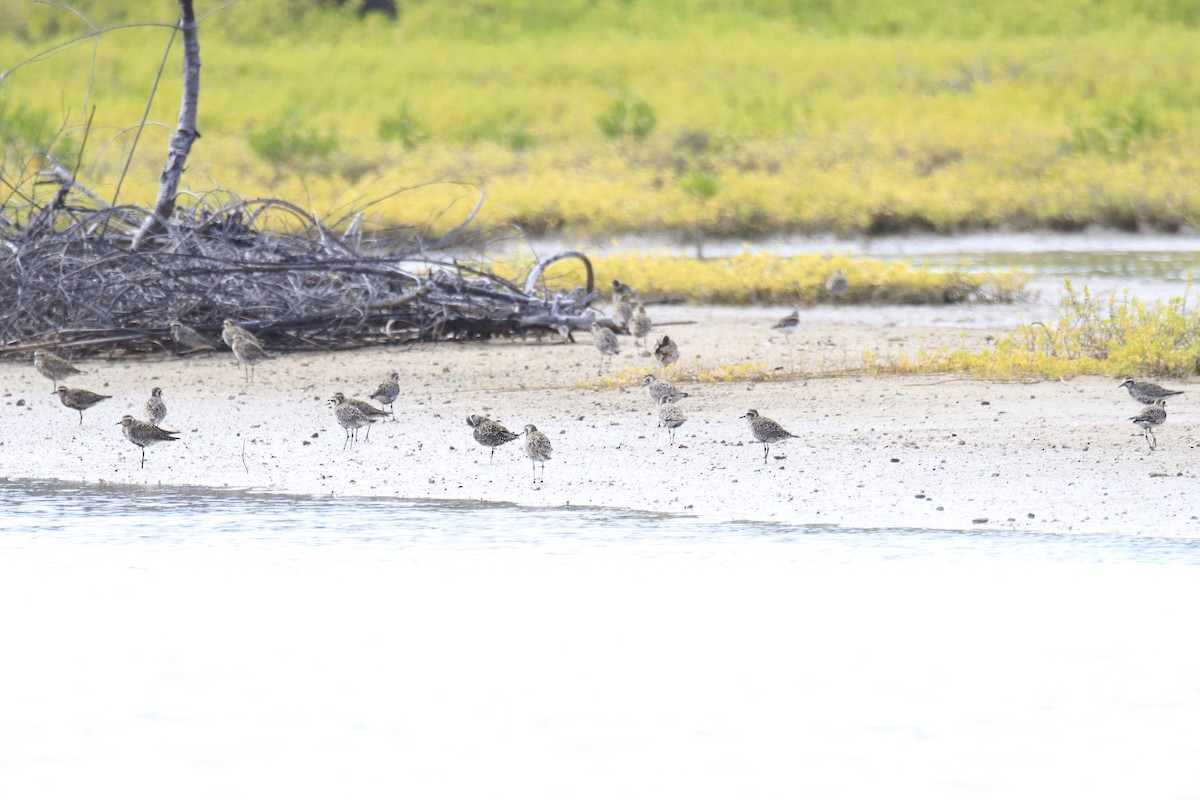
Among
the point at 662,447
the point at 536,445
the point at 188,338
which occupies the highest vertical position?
the point at 188,338

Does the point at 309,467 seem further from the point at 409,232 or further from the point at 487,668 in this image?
the point at 409,232

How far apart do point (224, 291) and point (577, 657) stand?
25.9 feet

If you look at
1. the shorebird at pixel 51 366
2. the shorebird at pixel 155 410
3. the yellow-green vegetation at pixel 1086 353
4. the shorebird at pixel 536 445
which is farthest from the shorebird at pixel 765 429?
the shorebird at pixel 51 366

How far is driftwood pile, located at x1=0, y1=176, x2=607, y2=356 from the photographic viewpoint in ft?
45.2

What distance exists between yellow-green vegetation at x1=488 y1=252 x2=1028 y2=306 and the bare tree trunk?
169 inches

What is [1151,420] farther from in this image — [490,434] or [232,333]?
[232,333]

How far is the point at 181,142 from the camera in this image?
1521 centimetres

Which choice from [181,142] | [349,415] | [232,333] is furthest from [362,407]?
[181,142]

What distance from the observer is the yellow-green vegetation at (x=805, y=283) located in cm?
1878

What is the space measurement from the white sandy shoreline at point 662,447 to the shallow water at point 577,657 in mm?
511

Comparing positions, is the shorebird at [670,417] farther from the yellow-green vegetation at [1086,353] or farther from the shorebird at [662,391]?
the yellow-green vegetation at [1086,353]

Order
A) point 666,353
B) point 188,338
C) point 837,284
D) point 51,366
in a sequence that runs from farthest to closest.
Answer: point 837,284 → point 188,338 → point 666,353 → point 51,366

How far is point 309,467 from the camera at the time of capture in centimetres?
1034

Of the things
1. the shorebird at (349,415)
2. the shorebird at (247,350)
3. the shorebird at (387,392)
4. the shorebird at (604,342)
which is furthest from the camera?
the shorebird at (604,342)
